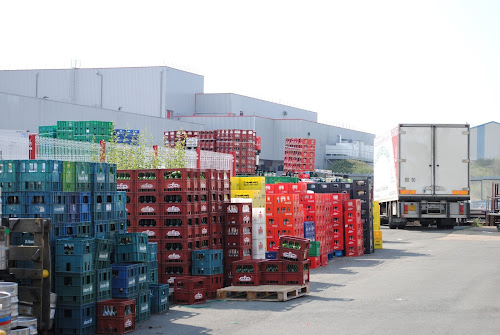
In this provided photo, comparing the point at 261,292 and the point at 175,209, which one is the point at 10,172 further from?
the point at 261,292

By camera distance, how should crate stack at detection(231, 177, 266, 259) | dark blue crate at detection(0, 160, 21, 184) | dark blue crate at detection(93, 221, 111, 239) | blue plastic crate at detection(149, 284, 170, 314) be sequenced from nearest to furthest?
dark blue crate at detection(0, 160, 21, 184)
dark blue crate at detection(93, 221, 111, 239)
blue plastic crate at detection(149, 284, 170, 314)
crate stack at detection(231, 177, 266, 259)

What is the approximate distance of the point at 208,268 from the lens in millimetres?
14086

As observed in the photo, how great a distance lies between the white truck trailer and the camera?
1337 inches

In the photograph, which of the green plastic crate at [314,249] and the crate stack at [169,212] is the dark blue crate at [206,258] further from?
the green plastic crate at [314,249]

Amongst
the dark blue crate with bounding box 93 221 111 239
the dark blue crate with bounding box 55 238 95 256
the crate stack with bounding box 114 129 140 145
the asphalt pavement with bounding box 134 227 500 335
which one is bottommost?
the asphalt pavement with bounding box 134 227 500 335

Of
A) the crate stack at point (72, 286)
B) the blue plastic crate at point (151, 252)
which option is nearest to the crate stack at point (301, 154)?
the blue plastic crate at point (151, 252)

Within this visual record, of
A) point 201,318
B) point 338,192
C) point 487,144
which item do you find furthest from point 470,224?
point 487,144

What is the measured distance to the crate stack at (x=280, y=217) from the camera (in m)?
19.6

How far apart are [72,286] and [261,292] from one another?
14.2 ft

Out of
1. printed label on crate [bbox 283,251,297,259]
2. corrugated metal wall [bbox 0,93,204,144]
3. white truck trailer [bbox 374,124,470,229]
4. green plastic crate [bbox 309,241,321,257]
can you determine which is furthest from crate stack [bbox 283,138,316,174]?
printed label on crate [bbox 283,251,297,259]

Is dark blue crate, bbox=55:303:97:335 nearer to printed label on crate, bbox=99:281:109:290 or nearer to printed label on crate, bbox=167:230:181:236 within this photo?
printed label on crate, bbox=99:281:109:290

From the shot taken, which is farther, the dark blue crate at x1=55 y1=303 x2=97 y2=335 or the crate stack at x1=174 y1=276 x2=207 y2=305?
the crate stack at x1=174 y1=276 x2=207 y2=305

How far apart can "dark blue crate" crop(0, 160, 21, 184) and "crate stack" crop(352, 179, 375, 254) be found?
15.0 meters

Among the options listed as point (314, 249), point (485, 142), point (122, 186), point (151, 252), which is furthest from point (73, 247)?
point (485, 142)
